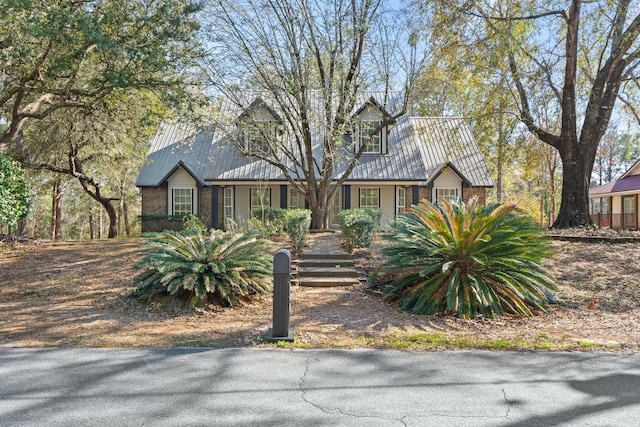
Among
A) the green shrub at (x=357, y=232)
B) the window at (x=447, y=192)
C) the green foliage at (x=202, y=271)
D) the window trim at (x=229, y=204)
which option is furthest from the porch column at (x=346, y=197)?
the green foliage at (x=202, y=271)

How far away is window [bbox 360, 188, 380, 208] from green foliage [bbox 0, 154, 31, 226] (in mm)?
13439

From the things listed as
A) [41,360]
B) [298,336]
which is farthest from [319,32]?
[41,360]

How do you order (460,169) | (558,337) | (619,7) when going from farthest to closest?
1. (460,169)
2. (619,7)
3. (558,337)

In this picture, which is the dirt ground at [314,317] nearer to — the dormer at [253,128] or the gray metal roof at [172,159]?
the dormer at [253,128]

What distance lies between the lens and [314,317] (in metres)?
6.96

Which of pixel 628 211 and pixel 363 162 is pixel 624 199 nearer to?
pixel 628 211

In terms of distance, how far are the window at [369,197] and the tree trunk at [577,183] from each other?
930cm

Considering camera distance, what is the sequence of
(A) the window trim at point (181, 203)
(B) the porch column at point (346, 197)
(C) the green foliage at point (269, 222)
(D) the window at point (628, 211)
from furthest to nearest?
(D) the window at point (628, 211)
(A) the window trim at point (181, 203)
(B) the porch column at point (346, 197)
(C) the green foliage at point (269, 222)

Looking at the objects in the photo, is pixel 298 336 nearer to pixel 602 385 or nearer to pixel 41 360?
pixel 41 360

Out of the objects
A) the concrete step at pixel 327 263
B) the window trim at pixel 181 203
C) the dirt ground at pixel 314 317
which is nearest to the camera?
the dirt ground at pixel 314 317

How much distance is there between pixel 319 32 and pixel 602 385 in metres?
12.3

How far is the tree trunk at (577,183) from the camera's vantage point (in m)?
13.6

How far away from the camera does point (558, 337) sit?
227 inches

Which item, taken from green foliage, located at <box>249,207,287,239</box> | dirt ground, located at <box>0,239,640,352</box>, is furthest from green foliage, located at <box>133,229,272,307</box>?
green foliage, located at <box>249,207,287,239</box>
